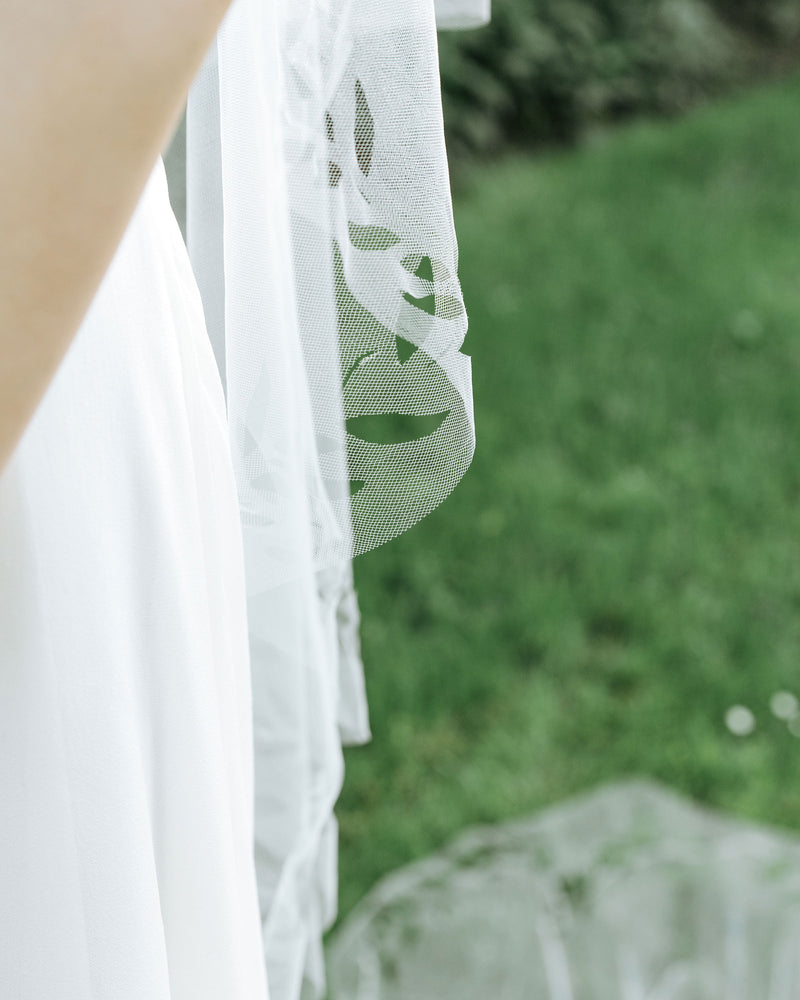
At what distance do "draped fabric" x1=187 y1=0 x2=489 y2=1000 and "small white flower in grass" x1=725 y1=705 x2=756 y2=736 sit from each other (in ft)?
4.70

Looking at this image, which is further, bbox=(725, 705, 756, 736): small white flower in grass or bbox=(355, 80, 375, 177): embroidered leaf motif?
bbox=(725, 705, 756, 736): small white flower in grass

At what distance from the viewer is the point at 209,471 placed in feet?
2.27

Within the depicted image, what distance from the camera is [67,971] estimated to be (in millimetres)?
637

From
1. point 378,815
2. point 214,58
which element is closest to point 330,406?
point 214,58

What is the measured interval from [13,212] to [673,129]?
472cm

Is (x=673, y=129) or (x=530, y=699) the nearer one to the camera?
(x=530, y=699)

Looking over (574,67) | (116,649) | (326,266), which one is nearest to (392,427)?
(326,266)

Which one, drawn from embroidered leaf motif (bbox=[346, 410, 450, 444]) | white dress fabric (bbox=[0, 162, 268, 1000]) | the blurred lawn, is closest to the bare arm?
white dress fabric (bbox=[0, 162, 268, 1000])

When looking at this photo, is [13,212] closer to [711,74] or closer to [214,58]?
[214,58]

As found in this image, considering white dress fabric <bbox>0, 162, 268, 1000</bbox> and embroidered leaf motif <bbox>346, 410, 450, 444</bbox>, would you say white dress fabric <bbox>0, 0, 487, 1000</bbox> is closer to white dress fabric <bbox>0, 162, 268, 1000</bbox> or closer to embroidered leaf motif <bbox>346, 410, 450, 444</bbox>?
white dress fabric <bbox>0, 162, 268, 1000</bbox>

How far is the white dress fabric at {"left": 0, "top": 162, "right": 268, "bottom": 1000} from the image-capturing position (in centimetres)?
61

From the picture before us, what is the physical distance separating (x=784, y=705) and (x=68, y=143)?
1909 millimetres

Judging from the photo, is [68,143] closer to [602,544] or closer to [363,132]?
[363,132]

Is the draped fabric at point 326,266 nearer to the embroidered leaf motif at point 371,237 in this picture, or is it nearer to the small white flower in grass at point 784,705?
the embroidered leaf motif at point 371,237
